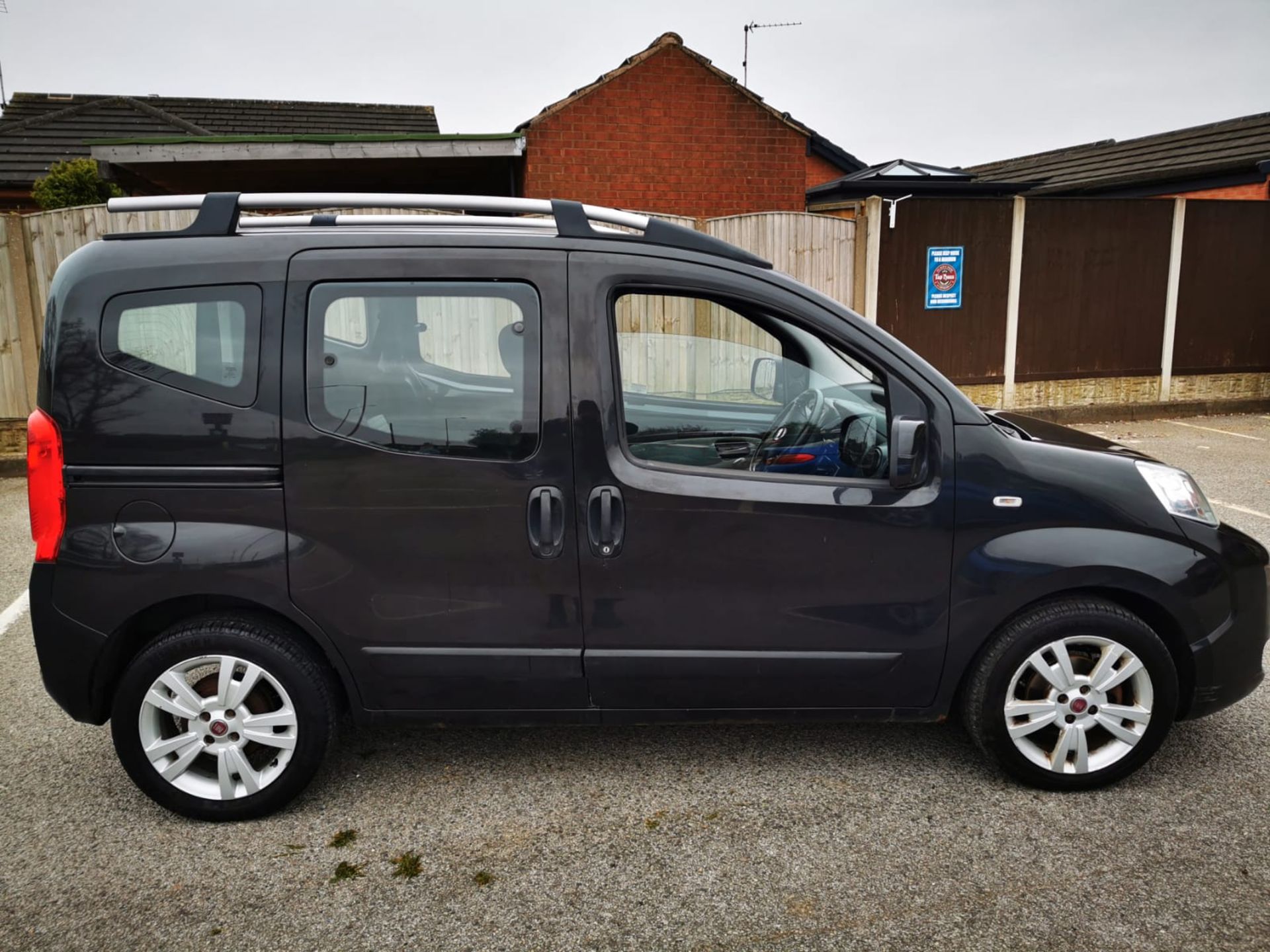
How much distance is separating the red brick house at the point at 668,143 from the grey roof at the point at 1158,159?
6785 mm

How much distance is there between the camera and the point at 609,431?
2.88 m

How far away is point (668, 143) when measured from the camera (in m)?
13.1

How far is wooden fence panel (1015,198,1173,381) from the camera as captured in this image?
1072 cm

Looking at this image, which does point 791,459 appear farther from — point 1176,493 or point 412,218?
point 412,218

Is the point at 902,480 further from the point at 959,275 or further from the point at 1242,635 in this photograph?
the point at 959,275

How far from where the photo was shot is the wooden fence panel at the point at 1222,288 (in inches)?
440

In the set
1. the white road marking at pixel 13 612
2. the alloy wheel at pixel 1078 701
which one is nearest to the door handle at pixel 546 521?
the alloy wheel at pixel 1078 701

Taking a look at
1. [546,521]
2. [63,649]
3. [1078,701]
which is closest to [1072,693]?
[1078,701]

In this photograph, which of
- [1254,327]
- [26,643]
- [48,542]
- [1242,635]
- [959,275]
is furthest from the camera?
[1254,327]

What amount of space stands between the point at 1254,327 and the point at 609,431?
11682 millimetres

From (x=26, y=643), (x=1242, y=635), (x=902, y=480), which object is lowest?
(x=26, y=643)

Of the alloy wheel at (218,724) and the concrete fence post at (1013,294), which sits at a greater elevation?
the concrete fence post at (1013,294)

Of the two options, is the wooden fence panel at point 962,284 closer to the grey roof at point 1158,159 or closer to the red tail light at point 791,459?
the grey roof at point 1158,159

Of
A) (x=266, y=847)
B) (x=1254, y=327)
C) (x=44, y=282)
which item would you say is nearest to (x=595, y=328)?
(x=266, y=847)
